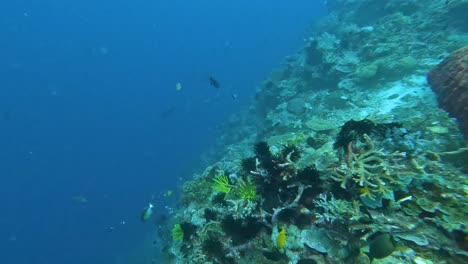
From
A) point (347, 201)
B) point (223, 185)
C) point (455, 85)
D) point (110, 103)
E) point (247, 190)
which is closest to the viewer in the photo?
point (347, 201)

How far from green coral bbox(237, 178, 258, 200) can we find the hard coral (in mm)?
4095

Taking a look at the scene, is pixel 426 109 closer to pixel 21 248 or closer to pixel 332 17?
pixel 332 17

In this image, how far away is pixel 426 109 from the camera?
7.67 m

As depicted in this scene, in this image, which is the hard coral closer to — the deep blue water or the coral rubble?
the coral rubble

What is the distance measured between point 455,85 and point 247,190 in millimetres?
4870

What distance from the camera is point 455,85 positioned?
6.32 metres

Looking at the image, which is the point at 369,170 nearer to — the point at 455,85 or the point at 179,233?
the point at 179,233

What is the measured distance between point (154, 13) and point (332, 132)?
174593 millimetres

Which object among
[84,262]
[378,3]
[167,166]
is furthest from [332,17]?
[84,262]

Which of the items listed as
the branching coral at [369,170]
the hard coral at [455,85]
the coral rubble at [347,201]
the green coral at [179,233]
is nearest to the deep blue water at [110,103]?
the green coral at [179,233]

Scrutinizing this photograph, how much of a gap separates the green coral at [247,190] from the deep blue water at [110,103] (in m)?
19.9

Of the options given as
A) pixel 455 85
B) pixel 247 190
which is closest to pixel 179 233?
pixel 247 190

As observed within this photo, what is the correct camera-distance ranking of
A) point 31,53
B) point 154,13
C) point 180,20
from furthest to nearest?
point 154,13 < point 180,20 < point 31,53

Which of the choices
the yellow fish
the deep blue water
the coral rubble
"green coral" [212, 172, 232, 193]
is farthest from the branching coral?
the deep blue water
